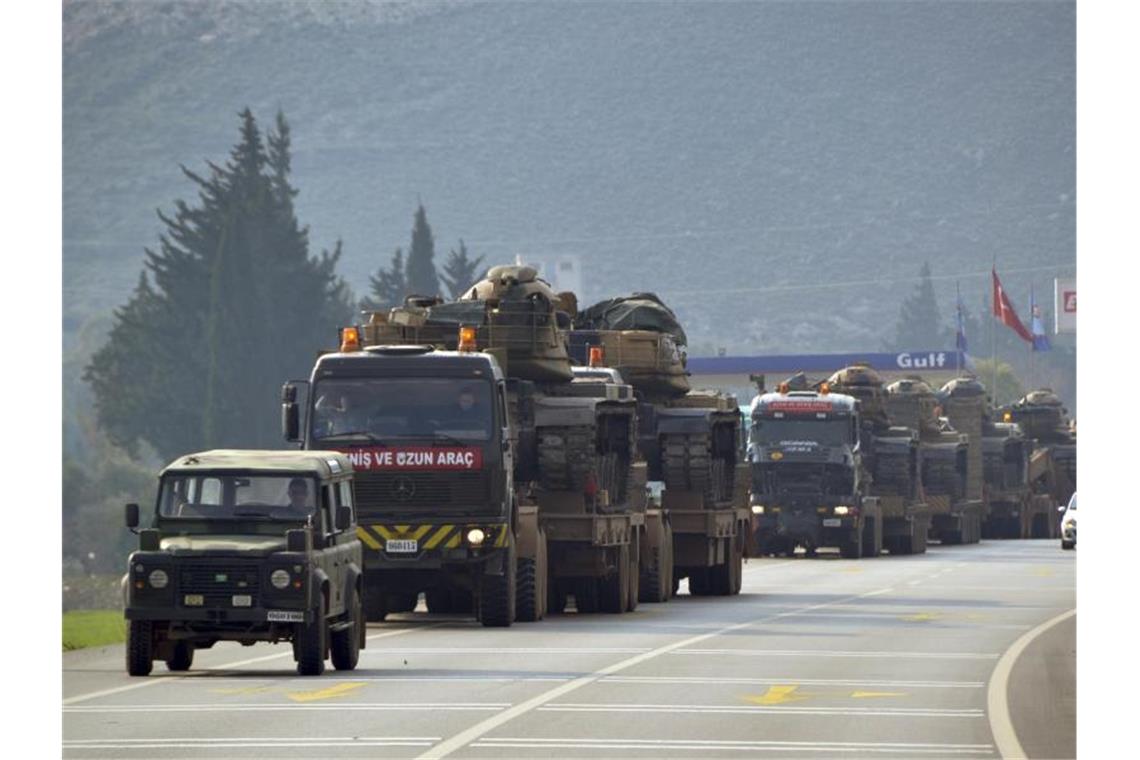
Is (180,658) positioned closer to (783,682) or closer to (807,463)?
(783,682)

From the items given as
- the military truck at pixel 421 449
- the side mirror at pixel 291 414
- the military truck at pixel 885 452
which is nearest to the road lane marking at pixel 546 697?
the military truck at pixel 421 449

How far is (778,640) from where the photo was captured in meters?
30.9

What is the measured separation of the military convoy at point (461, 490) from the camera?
941 inches

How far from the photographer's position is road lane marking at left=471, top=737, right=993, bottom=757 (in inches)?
725

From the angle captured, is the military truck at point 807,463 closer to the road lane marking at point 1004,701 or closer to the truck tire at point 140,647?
the road lane marking at point 1004,701

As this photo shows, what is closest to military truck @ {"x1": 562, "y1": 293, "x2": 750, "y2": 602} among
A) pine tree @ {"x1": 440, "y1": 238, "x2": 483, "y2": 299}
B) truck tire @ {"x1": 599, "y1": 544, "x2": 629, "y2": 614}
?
truck tire @ {"x1": 599, "y1": 544, "x2": 629, "y2": 614}

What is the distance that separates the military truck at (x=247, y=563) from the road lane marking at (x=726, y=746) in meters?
5.04

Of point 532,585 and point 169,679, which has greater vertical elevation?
point 532,585

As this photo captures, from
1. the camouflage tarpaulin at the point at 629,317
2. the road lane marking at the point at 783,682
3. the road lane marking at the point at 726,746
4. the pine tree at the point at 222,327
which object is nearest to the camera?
the road lane marking at the point at 726,746

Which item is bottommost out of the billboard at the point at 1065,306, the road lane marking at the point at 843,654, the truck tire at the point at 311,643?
the road lane marking at the point at 843,654

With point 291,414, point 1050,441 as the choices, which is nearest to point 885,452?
point 1050,441

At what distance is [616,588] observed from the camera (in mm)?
36438

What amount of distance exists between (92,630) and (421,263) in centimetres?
12735
